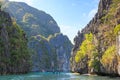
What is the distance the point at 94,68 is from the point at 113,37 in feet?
63.2

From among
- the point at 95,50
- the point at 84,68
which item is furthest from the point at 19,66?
the point at 95,50

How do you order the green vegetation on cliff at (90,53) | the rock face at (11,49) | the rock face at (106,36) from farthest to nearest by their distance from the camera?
the rock face at (11,49) → the green vegetation on cliff at (90,53) → the rock face at (106,36)

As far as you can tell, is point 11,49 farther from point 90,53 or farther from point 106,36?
point 106,36

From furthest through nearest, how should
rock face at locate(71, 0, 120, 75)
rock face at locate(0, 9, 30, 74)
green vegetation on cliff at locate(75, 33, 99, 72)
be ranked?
rock face at locate(0, 9, 30, 74), green vegetation on cliff at locate(75, 33, 99, 72), rock face at locate(71, 0, 120, 75)

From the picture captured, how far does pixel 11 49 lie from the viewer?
147 m

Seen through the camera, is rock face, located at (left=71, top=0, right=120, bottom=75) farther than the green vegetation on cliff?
No

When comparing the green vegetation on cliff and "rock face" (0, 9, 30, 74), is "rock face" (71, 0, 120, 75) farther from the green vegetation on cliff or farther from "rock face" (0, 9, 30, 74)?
"rock face" (0, 9, 30, 74)

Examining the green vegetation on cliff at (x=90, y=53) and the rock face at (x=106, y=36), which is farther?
the green vegetation on cliff at (x=90, y=53)

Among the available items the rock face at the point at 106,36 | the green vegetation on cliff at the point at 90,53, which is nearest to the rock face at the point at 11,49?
the green vegetation on cliff at the point at 90,53

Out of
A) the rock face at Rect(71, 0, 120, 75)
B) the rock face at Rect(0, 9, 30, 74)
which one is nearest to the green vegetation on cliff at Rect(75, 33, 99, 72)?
the rock face at Rect(71, 0, 120, 75)

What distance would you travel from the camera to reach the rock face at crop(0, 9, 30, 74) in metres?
134

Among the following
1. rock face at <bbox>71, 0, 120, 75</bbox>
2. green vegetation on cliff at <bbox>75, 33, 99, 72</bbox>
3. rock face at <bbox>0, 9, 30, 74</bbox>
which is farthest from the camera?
rock face at <bbox>0, 9, 30, 74</bbox>

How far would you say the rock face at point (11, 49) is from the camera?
5285 inches

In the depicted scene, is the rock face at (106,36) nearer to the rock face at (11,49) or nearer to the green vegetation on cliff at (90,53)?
the green vegetation on cliff at (90,53)
